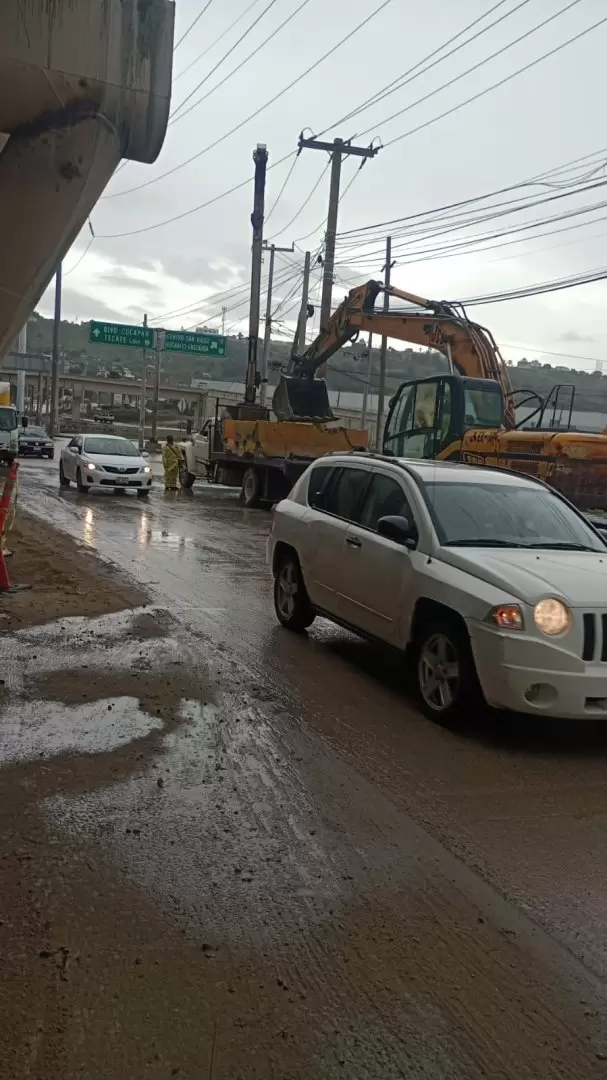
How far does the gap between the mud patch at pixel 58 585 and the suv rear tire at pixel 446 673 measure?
3.92 m

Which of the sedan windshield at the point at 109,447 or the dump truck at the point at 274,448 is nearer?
the dump truck at the point at 274,448

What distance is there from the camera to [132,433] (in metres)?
90.6

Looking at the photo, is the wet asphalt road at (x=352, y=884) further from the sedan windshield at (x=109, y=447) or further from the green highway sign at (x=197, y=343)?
the green highway sign at (x=197, y=343)

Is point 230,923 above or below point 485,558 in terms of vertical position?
below

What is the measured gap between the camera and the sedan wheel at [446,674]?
18.7 feet

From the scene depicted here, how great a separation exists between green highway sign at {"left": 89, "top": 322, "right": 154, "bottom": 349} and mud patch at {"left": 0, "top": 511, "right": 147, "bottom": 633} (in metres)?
40.5

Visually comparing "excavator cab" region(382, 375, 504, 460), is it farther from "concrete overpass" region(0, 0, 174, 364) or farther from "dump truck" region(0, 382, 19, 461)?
"dump truck" region(0, 382, 19, 461)

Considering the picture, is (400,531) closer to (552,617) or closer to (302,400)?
(552,617)

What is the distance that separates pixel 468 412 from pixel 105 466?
32.1 feet

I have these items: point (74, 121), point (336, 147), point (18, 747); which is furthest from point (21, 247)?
point (336, 147)

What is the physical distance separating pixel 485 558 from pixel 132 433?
87.3m

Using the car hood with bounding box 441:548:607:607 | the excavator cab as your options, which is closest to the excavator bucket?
the excavator cab

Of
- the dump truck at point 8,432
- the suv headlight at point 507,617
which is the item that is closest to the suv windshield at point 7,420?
the dump truck at point 8,432

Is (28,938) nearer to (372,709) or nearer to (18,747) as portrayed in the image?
(18,747)
